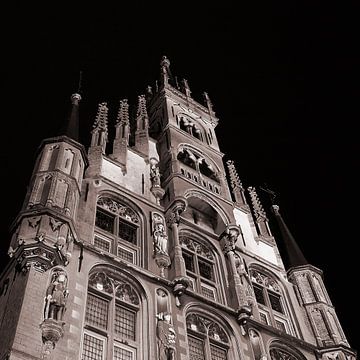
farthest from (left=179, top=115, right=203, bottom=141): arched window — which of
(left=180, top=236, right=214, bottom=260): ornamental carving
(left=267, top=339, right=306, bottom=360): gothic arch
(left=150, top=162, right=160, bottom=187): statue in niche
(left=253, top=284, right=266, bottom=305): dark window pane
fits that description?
(left=267, top=339, right=306, bottom=360): gothic arch

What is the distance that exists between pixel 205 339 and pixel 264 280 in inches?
296

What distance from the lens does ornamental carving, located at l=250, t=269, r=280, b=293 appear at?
27297mm

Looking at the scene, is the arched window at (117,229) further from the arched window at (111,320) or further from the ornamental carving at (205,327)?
the ornamental carving at (205,327)

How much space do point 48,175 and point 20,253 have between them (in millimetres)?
5142

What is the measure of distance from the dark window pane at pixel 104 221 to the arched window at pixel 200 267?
3733 millimetres

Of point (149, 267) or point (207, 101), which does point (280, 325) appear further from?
point (207, 101)

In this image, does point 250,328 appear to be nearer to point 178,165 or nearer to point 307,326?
point 307,326

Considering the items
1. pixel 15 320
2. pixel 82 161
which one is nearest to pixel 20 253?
pixel 15 320

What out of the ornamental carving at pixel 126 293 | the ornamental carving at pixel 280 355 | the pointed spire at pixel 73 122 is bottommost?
the ornamental carving at pixel 280 355

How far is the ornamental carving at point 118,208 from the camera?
24692 millimetres

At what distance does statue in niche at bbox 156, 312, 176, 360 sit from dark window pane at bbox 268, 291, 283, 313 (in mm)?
8325

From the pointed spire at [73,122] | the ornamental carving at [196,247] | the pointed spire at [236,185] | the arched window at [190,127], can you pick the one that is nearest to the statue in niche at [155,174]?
the ornamental carving at [196,247]

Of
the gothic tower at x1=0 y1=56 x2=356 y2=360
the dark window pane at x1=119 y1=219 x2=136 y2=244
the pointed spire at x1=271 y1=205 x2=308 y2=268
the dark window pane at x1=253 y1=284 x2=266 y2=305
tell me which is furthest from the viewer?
the pointed spire at x1=271 y1=205 x2=308 y2=268

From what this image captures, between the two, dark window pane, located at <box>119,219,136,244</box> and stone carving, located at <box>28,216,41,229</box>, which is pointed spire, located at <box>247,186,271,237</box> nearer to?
dark window pane, located at <box>119,219,136,244</box>
